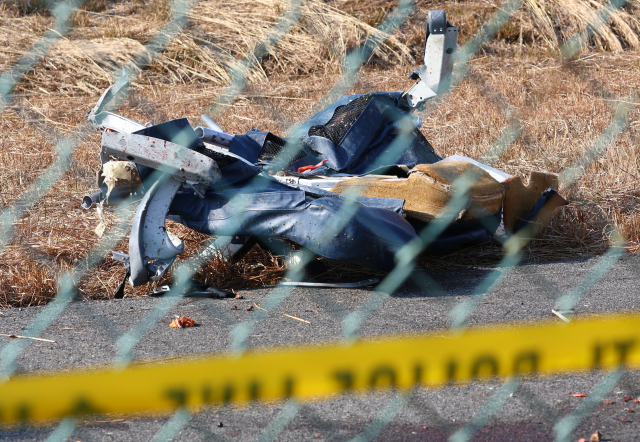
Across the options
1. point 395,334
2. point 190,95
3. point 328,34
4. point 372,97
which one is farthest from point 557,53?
point 395,334

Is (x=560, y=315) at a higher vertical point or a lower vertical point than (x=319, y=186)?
lower

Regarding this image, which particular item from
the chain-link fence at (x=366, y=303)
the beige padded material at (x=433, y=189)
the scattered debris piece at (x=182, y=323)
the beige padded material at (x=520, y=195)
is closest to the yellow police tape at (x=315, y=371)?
the chain-link fence at (x=366, y=303)

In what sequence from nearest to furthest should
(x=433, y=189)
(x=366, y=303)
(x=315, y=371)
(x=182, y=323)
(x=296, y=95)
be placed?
(x=315, y=371), (x=182, y=323), (x=366, y=303), (x=433, y=189), (x=296, y=95)

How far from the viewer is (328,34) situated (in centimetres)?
791

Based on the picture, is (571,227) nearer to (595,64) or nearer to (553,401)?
(553,401)

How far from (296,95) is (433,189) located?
13.9 feet

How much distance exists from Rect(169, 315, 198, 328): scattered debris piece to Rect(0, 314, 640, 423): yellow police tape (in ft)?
1.93

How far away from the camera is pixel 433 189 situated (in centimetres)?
265

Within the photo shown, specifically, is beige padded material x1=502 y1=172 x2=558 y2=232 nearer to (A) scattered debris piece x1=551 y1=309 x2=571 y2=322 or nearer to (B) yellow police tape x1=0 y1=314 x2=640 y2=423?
(A) scattered debris piece x1=551 y1=309 x2=571 y2=322

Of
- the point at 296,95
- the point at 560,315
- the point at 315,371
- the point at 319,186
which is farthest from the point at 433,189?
the point at 296,95

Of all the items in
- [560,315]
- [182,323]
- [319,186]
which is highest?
[319,186]

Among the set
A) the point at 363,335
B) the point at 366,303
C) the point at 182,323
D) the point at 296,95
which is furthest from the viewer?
the point at 296,95

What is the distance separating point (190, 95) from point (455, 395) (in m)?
5.46

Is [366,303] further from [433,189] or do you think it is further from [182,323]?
[182,323]
